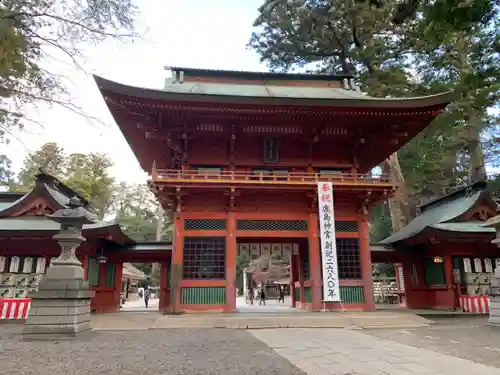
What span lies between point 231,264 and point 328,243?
3.58 m

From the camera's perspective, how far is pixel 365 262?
1360 centimetres

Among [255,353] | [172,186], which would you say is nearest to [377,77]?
[172,186]

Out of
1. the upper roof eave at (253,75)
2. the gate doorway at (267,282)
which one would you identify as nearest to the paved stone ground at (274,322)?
the gate doorway at (267,282)

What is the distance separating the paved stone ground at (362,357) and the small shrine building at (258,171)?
4.94 m

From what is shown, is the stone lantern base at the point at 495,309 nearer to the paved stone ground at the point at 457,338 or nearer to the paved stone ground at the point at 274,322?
the paved stone ground at the point at 457,338

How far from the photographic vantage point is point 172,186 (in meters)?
12.9

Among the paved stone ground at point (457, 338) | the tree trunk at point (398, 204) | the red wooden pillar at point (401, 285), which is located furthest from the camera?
the tree trunk at point (398, 204)

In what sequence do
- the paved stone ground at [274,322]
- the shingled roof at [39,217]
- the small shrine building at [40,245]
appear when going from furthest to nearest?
1. the small shrine building at [40,245]
2. the shingled roof at [39,217]
3. the paved stone ground at [274,322]

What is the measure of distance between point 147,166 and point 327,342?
13.7m

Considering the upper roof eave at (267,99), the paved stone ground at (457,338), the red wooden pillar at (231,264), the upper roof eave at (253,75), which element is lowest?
the paved stone ground at (457,338)

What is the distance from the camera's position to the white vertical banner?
12.5 metres

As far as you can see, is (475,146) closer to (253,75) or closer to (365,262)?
(365,262)

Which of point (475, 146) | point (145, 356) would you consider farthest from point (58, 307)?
point (475, 146)

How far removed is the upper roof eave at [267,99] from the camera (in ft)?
39.5
